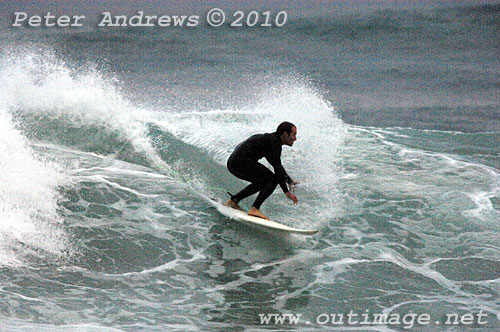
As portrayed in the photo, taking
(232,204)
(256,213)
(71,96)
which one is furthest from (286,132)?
(71,96)

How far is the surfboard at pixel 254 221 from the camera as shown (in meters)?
9.44

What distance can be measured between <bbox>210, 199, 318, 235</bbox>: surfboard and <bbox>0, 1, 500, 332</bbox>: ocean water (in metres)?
0.13

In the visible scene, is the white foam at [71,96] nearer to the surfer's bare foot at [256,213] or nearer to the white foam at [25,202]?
the white foam at [25,202]

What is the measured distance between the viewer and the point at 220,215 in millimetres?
10531

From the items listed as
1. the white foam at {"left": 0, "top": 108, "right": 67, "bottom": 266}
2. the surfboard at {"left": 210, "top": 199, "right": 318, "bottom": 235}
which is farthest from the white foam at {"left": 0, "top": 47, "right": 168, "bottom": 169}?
the surfboard at {"left": 210, "top": 199, "right": 318, "bottom": 235}

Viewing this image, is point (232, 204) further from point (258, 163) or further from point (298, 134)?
point (298, 134)

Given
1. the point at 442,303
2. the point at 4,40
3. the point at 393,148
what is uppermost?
the point at 4,40

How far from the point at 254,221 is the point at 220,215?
0.91 m

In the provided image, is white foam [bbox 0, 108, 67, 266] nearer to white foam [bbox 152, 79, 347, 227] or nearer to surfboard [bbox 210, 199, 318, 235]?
surfboard [bbox 210, 199, 318, 235]

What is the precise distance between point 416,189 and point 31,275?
290 inches

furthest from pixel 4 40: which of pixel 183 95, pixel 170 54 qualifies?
pixel 183 95

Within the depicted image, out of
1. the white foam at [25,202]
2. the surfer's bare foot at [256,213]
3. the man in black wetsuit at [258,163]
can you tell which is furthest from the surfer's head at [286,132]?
the white foam at [25,202]

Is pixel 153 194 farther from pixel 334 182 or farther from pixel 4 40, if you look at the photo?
pixel 4 40

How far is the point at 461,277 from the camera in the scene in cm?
895
